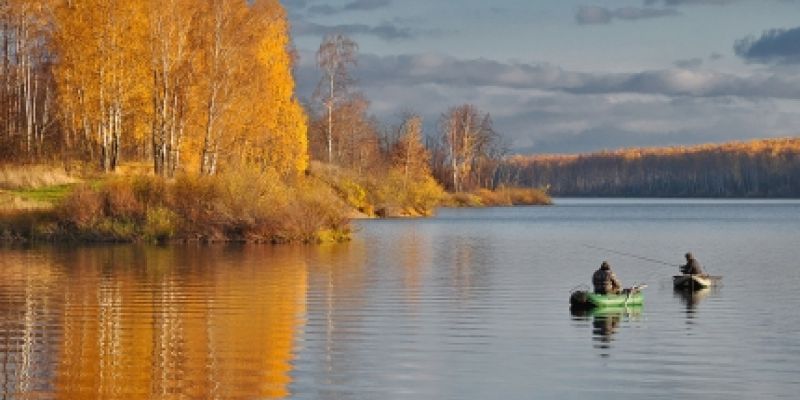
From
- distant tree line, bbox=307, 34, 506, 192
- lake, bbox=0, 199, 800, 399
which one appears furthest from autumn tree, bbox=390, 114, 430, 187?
lake, bbox=0, 199, 800, 399

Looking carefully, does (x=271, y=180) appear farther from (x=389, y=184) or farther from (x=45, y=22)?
(x=389, y=184)

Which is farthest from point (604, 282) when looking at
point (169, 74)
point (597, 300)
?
point (169, 74)

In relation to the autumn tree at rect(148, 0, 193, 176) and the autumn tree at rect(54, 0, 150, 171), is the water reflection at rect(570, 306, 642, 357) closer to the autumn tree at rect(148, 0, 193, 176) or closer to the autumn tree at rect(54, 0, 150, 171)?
the autumn tree at rect(148, 0, 193, 176)

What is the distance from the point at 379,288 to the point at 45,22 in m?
38.4

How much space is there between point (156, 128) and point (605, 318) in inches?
1445

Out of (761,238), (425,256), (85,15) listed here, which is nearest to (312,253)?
(425,256)

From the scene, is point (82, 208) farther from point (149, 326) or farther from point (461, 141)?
point (461, 141)

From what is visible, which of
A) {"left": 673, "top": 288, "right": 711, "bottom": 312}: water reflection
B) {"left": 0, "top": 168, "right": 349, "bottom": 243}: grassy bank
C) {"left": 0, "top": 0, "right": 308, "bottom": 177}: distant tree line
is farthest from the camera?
{"left": 0, "top": 0, "right": 308, "bottom": 177}: distant tree line

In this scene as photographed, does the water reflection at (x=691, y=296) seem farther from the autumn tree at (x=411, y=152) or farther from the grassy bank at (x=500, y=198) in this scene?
the grassy bank at (x=500, y=198)

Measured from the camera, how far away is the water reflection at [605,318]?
1010 inches

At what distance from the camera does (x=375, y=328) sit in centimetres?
2672

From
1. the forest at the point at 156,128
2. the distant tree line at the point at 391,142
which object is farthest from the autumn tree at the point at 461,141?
the forest at the point at 156,128

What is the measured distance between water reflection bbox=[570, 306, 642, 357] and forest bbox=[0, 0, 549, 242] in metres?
26.7

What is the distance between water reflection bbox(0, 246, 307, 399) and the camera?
19.4 meters
